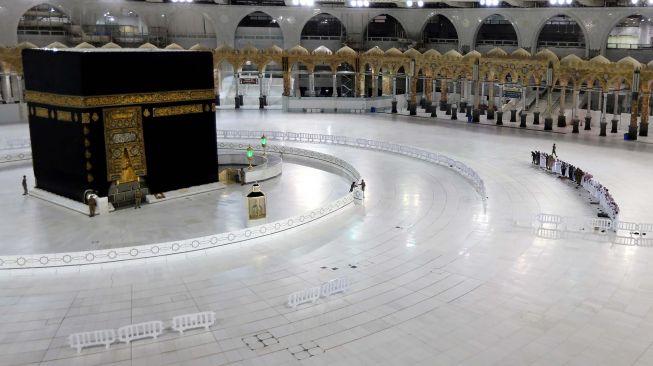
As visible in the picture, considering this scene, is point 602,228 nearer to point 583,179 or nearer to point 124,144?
point 583,179

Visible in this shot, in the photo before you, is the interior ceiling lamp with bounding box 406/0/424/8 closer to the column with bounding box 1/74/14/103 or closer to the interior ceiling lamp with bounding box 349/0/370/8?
the interior ceiling lamp with bounding box 349/0/370/8

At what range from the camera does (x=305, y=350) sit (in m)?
10.9

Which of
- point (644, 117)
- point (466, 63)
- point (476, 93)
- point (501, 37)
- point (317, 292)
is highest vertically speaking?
point (501, 37)

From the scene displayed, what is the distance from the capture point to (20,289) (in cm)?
1374

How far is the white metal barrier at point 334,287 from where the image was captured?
13031mm

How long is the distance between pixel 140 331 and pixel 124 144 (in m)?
11.0

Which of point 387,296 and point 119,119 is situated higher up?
point 119,119

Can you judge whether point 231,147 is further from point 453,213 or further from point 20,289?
point 20,289

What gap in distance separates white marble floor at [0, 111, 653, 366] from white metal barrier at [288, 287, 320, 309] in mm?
263

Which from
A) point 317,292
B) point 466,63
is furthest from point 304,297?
point 466,63

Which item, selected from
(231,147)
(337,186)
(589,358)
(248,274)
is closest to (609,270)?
(589,358)

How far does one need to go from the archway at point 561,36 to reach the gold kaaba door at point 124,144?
34553 mm

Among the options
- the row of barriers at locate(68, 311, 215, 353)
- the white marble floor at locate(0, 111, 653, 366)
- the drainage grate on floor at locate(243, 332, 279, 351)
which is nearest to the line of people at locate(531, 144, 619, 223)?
the white marble floor at locate(0, 111, 653, 366)

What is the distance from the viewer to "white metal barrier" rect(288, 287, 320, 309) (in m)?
12.6
